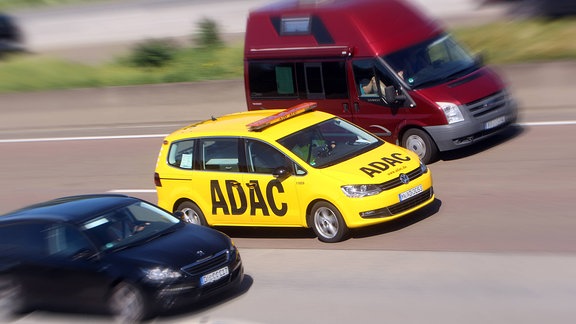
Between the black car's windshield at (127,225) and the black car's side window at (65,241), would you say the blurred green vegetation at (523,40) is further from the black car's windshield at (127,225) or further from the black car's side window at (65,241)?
the black car's side window at (65,241)

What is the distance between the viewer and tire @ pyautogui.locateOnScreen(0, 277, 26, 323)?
37.9ft

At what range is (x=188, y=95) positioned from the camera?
78.2 feet

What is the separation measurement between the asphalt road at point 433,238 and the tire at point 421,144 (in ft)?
0.69

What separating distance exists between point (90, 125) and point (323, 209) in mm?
13083

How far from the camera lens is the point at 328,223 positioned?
1356cm

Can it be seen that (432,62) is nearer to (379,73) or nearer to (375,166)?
(379,73)

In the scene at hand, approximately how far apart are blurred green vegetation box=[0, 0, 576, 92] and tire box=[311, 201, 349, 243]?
893 cm

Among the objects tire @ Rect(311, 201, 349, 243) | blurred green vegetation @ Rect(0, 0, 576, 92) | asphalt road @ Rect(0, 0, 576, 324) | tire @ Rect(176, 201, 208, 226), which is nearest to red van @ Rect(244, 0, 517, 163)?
asphalt road @ Rect(0, 0, 576, 324)

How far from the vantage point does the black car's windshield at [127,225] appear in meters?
11.4

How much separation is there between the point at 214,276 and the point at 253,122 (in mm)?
3910

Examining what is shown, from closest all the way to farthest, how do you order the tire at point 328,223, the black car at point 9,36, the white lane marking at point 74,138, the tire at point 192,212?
1. the tire at point 328,223
2. the tire at point 192,212
3. the white lane marking at point 74,138
4. the black car at point 9,36

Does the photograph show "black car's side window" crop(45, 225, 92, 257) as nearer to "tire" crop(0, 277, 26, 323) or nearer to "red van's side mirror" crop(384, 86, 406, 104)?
"tire" crop(0, 277, 26, 323)

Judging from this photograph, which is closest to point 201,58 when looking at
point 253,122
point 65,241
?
point 253,122

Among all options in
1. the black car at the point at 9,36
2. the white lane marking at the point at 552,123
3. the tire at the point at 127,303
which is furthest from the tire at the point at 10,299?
the black car at the point at 9,36
